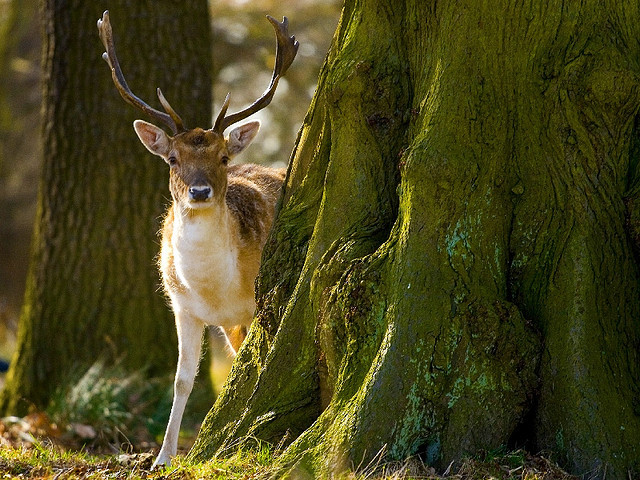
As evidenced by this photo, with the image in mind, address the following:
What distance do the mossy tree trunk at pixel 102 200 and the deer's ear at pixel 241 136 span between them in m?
1.81

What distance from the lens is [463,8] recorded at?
501cm

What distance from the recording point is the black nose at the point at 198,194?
6.65 meters

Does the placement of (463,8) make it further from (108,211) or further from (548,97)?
(108,211)

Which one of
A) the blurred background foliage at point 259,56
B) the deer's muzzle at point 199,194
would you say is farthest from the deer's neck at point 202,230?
the blurred background foliage at point 259,56

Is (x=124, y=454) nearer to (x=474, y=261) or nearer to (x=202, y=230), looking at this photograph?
(x=202, y=230)

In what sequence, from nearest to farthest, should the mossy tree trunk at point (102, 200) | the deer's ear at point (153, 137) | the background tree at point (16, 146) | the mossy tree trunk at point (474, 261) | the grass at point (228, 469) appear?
the grass at point (228, 469), the mossy tree trunk at point (474, 261), the deer's ear at point (153, 137), the mossy tree trunk at point (102, 200), the background tree at point (16, 146)

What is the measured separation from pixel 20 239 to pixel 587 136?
63.8 feet

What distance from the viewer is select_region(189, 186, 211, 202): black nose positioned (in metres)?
6.65

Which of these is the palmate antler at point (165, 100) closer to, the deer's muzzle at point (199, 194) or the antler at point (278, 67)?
the antler at point (278, 67)

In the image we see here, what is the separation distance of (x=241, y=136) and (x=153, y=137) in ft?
2.16

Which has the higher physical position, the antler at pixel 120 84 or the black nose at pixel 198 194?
the antler at pixel 120 84

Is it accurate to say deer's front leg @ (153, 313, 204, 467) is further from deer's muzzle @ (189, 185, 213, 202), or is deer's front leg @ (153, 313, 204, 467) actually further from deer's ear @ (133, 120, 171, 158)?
deer's ear @ (133, 120, 171, 158)

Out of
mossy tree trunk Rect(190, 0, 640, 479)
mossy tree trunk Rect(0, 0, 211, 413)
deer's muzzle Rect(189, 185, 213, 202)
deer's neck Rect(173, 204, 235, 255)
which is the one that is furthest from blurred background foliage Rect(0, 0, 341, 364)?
mossy tree trunk Rect(190, 0, 640, 479)

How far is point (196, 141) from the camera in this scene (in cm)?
700
